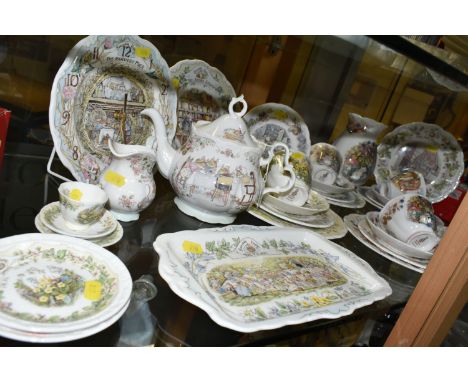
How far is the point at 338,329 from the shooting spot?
26.3 inches

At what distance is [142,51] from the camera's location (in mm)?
839

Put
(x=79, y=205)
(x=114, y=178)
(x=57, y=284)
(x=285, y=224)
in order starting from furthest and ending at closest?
(x=285, y=224) → (x=114, y=178) → (x=79, y=205) → (x=57, y=284)

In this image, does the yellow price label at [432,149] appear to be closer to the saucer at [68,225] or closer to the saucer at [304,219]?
the saucer at [304,219]

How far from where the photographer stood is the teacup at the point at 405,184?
4.01 feet

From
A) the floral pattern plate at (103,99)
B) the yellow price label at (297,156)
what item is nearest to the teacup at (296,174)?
the yellow price label at (297,156)

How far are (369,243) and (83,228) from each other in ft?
2.04

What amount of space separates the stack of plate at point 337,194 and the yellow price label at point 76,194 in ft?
2.24

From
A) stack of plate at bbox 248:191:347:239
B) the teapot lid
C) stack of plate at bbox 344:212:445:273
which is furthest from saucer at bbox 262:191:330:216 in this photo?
the teapot lid

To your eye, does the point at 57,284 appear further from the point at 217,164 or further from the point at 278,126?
the point at 278,126

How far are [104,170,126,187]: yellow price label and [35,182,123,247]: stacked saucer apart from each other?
4cm

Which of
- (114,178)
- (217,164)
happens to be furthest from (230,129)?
(114,178)
